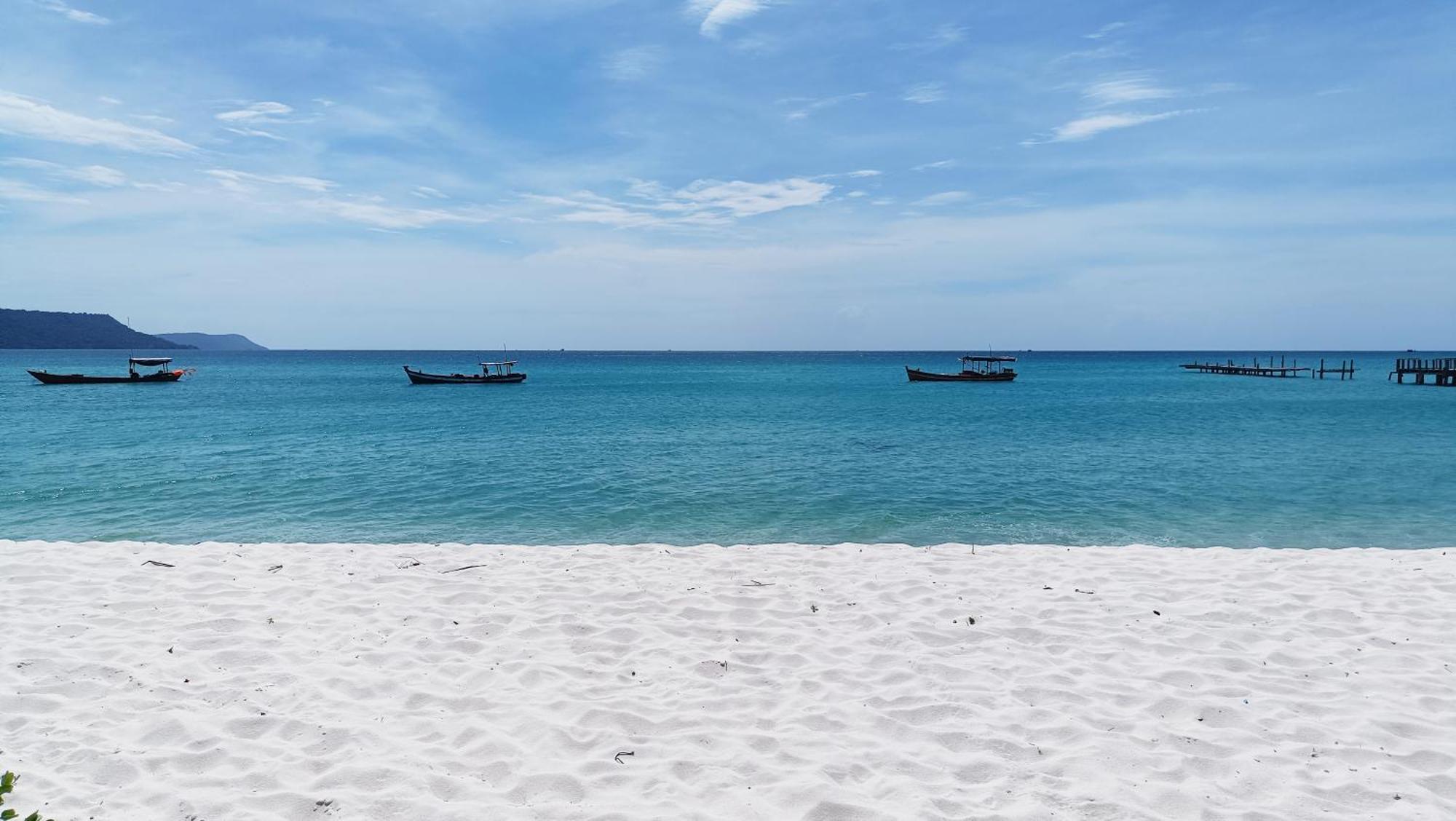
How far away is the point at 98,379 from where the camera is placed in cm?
6906

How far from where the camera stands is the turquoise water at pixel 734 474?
1527 cm

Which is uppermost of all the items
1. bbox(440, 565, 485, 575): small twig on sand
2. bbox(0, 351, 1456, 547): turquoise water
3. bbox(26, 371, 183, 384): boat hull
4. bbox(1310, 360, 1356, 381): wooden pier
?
bbox(1310, 360, 1356, 381): wooden pier

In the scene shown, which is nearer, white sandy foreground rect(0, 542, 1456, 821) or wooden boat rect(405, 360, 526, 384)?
white sandy foreground rect(0, 542, 1456, 821)

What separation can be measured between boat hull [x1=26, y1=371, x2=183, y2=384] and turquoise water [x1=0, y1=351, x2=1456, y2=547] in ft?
81.1

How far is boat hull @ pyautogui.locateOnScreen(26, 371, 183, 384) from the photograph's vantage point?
2704 inches

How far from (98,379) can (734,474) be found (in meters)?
74.9

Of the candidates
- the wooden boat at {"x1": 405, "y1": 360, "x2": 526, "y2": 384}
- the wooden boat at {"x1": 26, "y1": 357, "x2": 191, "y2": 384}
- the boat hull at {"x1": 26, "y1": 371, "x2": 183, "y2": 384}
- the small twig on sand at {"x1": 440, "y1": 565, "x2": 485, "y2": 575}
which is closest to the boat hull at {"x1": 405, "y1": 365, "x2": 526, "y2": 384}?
the wooden boat at {"x1": 405, "y1": 360, "x2": 526, "y2": 384}

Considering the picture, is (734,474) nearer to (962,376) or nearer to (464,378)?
(464,378)

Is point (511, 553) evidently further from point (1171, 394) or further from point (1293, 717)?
A: point (1171, 394)

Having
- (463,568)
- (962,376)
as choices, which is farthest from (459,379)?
(463,568)

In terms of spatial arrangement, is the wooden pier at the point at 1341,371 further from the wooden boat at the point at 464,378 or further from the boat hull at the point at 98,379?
the boat hull at the point at 98,379

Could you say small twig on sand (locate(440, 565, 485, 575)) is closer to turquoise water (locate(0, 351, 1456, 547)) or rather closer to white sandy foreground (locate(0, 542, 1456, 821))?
white sandy foreground (locate(0, 542, 1456, 821))

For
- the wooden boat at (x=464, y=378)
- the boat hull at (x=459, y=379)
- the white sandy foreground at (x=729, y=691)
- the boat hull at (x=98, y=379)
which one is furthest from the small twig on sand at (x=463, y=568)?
the boat hull at (x=98, y=379)

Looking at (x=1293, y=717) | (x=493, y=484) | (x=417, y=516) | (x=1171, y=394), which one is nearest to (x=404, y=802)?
(x=1293, y=717)
